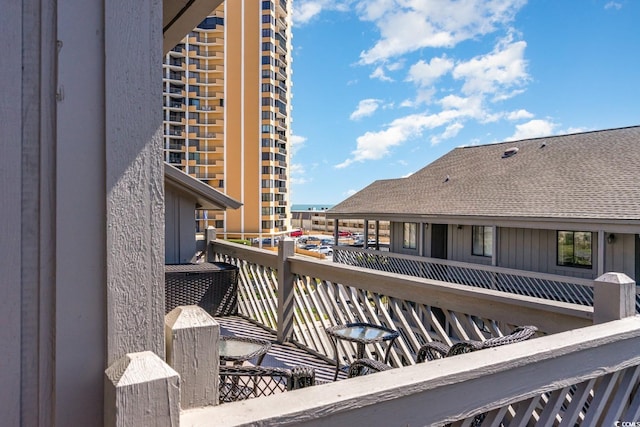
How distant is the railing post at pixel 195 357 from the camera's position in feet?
3.57

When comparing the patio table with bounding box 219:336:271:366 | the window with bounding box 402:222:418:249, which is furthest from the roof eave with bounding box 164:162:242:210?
the window with bounding box 402:222:418:249

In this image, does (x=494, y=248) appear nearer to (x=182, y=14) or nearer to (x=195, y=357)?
(x=182, y=14)

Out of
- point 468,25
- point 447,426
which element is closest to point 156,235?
point 447,426

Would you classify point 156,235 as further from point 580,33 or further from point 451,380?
point 580,33

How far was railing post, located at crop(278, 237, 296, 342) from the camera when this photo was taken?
13.6 ft

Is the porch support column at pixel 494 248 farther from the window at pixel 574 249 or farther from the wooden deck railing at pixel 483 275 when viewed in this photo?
the window at pixel 574 249

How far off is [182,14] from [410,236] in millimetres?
12902

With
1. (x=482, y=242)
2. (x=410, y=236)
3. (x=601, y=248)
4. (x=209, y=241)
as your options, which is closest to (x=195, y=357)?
(x=209, y=241)

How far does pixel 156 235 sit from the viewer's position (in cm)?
115

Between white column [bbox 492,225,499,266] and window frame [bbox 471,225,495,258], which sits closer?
white column [bbox 492,225,499,266]

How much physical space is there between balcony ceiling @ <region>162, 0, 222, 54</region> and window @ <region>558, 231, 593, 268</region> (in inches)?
414

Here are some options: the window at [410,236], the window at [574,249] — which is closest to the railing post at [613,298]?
the window at [574,249]

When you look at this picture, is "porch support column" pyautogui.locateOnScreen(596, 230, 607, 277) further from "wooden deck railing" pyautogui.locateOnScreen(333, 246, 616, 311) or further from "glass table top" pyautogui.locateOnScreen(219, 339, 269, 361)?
"glass table top" pyautogui.locateOnScreen(219, 339, 269, 361)

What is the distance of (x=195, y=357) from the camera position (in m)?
1.11
